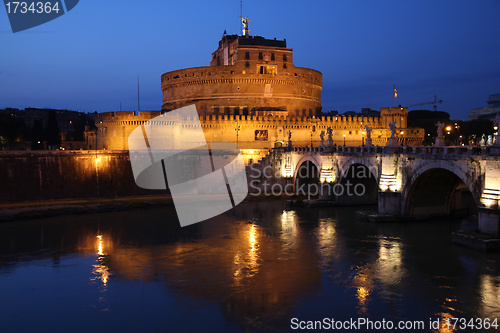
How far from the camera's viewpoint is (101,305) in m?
16.8

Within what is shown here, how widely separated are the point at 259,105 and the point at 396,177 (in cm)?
3420

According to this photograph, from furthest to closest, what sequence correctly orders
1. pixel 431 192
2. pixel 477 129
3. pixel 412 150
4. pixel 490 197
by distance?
pixel 477 129
pixel 431 192
pixel 412 150
pixel 490 197

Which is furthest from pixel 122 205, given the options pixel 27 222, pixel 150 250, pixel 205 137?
pixel 205 137

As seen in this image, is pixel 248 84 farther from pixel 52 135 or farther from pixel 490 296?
pixel 490 296

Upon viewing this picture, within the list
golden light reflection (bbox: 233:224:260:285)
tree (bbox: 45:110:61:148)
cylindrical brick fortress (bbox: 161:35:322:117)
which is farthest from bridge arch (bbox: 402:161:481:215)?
tree (bbox: 45:110:61:148)

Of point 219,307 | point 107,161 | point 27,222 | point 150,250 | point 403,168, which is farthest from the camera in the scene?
point 107,161

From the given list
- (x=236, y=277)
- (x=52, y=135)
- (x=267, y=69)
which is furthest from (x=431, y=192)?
(x=52, y=135)

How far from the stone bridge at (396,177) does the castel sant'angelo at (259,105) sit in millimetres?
8747

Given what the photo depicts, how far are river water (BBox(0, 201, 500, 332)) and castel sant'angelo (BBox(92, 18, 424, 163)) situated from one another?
26.9m

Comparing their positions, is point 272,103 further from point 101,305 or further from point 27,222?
point 101,305

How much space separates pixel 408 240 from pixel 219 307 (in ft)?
42.3

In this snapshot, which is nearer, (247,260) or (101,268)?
(101,268)

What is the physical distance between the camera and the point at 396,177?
97.3 ft

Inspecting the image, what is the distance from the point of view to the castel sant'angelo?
56125mm
